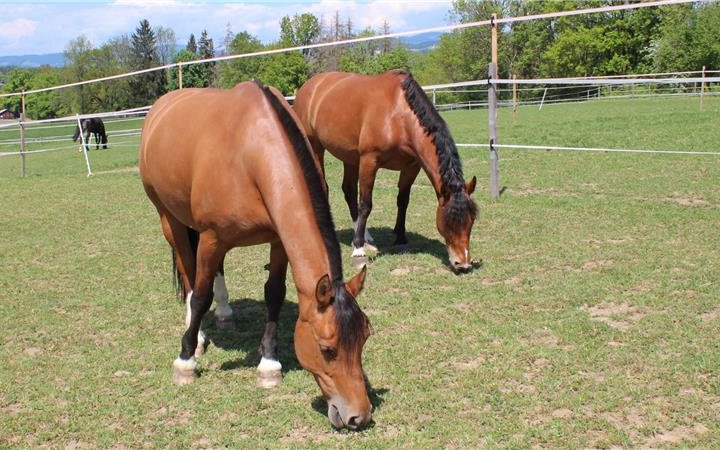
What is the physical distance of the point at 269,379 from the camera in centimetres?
373

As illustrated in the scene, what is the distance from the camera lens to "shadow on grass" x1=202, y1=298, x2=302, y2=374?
4125 millimetres

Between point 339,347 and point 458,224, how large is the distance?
2873 millimetres

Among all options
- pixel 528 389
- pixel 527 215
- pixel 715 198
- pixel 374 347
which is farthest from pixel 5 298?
pixel 715 198

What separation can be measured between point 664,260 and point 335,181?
652cm

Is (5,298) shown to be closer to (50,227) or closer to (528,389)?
(50,227)

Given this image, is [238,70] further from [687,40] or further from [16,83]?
[687,40]

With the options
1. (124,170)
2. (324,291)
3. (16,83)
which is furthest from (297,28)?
(324,291)

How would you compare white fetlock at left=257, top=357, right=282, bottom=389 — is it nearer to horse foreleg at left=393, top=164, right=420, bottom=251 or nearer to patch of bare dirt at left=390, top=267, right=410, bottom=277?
patch of bare dirt at left=390, top=267, right=410, bottom=277

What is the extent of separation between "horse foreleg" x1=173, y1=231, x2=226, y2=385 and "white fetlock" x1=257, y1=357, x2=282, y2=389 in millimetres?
447

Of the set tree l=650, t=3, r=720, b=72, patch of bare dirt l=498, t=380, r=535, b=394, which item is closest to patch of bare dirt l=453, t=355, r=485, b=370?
patch of bare dirt l=498, t=380, r=535, b=394

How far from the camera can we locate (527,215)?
7742 millimetres

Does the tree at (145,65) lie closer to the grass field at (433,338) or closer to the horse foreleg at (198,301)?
the grass field at (433,338)

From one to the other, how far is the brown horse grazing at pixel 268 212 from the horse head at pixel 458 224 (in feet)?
6.96

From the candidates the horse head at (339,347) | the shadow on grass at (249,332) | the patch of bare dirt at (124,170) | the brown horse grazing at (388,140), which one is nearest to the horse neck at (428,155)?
the brown horse grazing at (388,140)
